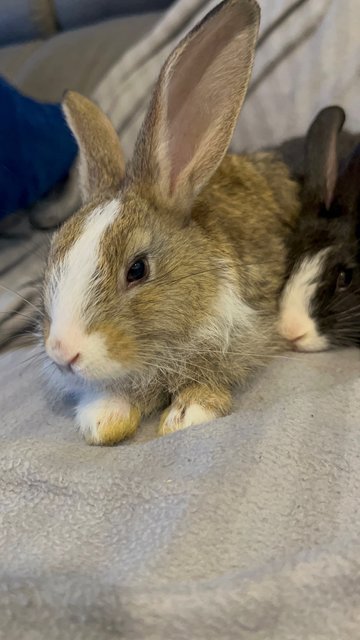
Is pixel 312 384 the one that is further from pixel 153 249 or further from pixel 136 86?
pixel 136 86

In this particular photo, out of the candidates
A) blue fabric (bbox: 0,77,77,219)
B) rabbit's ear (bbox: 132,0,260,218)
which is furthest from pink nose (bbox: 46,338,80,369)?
blue fabric (bbox: 0,77,77,219)

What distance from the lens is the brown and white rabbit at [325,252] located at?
1086 mm

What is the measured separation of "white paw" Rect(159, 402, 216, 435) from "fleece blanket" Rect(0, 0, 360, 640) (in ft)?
0.08

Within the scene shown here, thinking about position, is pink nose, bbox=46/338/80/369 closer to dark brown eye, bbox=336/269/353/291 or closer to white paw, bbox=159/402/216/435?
white paw, bbox=159/402/216/435

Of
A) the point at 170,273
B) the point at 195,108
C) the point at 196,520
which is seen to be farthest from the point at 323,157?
the point at 196,520

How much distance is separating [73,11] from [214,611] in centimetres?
194

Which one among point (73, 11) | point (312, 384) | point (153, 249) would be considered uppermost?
point (73, 11)

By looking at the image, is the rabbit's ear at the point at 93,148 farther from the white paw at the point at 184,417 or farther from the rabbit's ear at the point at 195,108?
the white paw at the point at 184,417

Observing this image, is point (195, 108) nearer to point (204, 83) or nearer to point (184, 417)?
point (204, 83)

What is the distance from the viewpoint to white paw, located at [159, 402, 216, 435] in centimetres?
89

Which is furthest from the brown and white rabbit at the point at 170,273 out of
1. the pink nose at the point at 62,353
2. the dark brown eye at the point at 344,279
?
the dark brown eye at the point at 344,279

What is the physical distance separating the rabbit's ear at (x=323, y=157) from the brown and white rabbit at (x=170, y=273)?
190mm

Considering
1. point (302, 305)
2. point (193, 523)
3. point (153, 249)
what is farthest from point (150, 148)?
point (193, 523)

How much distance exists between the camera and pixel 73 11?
7.02 feet
